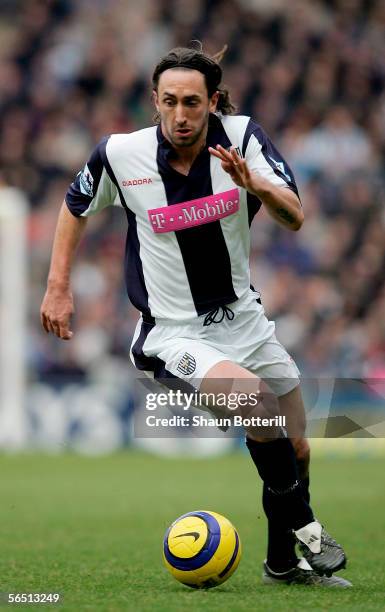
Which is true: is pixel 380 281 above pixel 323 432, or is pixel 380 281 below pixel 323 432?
above

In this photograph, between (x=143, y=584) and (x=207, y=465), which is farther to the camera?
(x=207, y=465)

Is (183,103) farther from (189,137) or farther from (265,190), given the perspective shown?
(265,190)

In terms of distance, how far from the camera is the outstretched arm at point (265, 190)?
204 inches

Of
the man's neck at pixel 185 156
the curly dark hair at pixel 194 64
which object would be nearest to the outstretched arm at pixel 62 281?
the man's neck at pixel 185 156

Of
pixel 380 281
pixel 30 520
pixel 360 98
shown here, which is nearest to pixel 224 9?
pixel 360 98

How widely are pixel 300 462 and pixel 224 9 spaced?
1450 cm

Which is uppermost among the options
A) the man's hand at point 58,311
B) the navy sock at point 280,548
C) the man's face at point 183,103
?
the man's face at point 183,103

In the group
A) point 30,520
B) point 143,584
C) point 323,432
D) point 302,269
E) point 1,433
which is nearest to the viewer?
point 143,584

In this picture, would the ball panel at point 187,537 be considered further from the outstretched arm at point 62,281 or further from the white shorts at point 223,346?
the outstretched arm at point 62,281

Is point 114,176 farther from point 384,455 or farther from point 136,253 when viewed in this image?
point 384,455

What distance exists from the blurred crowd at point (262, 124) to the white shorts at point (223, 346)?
31.5 feet

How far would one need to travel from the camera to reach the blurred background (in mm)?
15969

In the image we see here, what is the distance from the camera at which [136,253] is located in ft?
19.5

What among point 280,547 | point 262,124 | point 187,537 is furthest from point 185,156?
point 262,124
